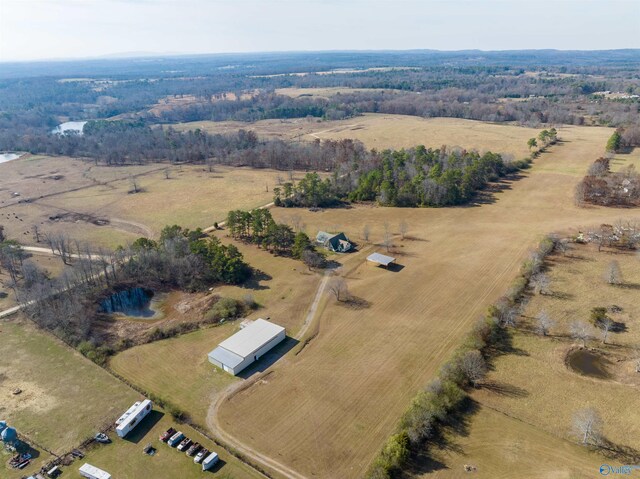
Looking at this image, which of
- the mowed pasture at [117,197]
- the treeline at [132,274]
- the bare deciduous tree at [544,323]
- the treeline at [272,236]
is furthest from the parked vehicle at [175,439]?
the mowed pasture at [117,197]

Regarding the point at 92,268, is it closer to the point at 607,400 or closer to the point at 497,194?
the point at 607,400

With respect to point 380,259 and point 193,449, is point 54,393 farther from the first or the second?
point 380,259

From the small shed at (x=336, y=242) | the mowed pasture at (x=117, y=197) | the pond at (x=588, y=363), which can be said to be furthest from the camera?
the mowed pasture at (x=117, y=197)

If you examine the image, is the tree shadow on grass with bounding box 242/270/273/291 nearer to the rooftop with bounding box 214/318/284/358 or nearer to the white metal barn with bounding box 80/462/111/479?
the rooftop with bounding box 214/318/284/358

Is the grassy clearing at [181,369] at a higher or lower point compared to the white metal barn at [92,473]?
higher

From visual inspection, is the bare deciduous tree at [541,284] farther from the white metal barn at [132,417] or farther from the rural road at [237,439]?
the white metal barn at [132,417]

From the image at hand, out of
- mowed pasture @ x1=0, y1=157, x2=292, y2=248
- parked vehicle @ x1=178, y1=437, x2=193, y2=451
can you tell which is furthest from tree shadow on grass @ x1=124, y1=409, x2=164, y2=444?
mowed pasture @ x1=0, y1=157, x2=292, y2=248
